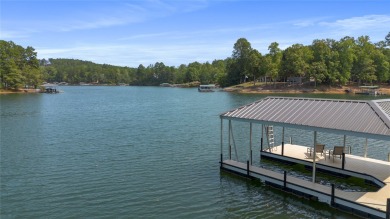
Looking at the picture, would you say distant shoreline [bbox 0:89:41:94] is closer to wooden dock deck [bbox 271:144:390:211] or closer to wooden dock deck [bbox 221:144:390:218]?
wooden dock deck [bbox 221:144:390:218]

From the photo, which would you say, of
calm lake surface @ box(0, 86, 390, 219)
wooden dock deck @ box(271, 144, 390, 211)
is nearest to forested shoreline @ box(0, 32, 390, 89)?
calm lake surface @ box(0, 86, 390, 219)

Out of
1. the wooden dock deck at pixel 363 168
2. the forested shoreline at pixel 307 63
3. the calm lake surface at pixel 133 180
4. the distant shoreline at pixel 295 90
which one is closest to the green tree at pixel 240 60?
the forested shoreline at pixel 307 63

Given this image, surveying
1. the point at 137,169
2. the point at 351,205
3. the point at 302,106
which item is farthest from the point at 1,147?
the point at 351,205

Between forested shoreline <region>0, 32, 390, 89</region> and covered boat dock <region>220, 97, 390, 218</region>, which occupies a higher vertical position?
forested shoreline <region>0, 32, 390, 89</region>

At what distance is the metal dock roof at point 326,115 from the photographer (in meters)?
14.3

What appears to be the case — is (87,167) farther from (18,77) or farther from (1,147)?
(18,77)

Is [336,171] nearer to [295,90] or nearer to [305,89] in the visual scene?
[295,90]

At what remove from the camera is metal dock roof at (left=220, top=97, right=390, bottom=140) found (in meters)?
14.3

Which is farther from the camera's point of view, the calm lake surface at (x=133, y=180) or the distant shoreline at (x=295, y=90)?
the distant shoreline at (x=295, y=90)

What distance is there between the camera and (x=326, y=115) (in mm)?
16531

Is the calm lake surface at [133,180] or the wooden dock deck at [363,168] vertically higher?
the wooden dock deck at [363,168]

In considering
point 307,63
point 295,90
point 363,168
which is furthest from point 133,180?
point 307,63

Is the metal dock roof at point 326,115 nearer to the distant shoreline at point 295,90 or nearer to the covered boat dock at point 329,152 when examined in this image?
the covered boat dock at point 329,152

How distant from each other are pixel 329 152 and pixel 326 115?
562 cm
